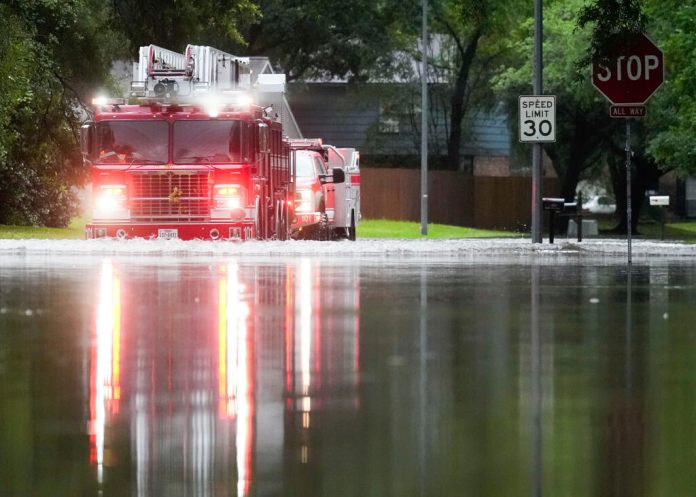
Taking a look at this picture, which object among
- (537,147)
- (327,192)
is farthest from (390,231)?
(537,147)

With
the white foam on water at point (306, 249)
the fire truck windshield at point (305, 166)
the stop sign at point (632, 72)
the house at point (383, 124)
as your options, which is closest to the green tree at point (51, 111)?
the fire truck windshield at point (305, 166)

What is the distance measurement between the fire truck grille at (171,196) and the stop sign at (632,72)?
26.3 feet

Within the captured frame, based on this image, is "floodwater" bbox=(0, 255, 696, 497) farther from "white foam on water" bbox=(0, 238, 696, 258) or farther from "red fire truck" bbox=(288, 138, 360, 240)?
"red fire truck" bbox=(288, 138, 360, 240)

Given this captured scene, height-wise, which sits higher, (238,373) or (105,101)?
(105,101)

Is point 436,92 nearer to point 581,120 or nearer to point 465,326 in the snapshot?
point 581,120

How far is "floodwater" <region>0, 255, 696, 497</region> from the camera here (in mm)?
8125

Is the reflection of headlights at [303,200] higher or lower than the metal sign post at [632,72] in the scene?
lower

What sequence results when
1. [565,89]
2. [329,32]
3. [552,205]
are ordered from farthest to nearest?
[329,32] < [565,89] < [552,205]

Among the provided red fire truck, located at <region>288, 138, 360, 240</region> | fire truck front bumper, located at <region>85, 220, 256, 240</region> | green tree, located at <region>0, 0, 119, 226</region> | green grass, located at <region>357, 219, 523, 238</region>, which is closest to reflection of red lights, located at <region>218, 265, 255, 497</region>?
fire truck front bumper, located at <region>85, 220, 256, 240</region>

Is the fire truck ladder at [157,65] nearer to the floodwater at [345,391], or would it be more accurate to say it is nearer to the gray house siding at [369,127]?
the floodwater at [345,391]

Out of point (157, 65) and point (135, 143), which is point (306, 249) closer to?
point (135, 143)

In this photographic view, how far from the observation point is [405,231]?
185ft

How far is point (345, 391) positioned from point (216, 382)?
0.86m

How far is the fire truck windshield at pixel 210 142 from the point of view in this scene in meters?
32.4
